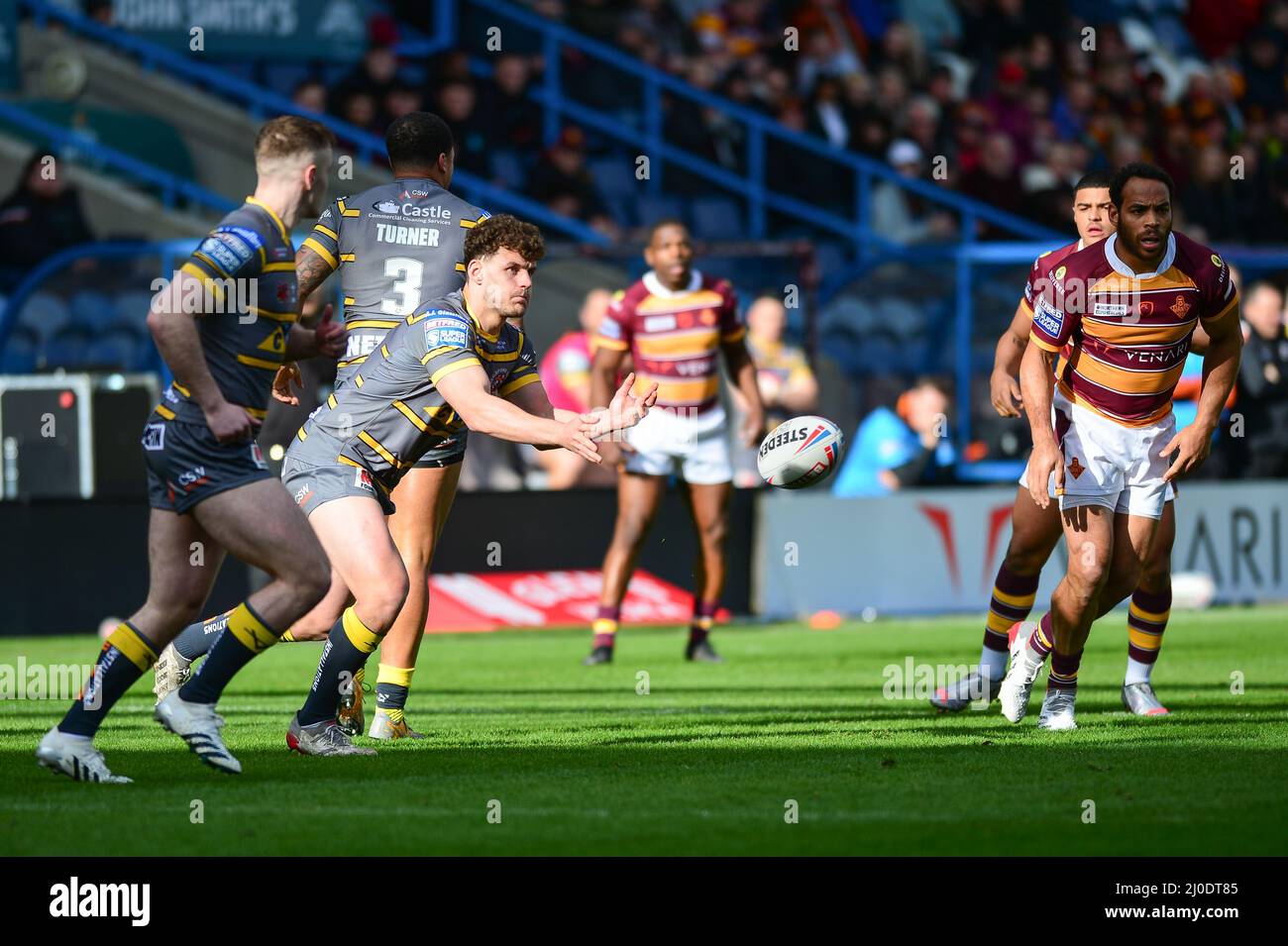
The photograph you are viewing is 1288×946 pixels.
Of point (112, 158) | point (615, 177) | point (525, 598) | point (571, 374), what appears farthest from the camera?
point (615, 177)

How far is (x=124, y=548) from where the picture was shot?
14742mm

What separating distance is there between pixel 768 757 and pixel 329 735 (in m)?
1.68

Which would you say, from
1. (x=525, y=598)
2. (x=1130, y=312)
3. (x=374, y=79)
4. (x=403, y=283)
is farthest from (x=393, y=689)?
(x=374, y=79)

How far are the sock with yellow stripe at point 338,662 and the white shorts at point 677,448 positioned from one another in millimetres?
5212

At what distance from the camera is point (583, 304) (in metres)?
16.4

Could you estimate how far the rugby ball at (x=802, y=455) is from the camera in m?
9.27

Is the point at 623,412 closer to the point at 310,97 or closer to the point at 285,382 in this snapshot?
the point at 285,382

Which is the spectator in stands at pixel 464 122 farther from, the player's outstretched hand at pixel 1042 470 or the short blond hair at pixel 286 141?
the short blond hair at pixel 286 141

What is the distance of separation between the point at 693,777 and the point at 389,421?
1.74 meters

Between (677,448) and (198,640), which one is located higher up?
(677,448)

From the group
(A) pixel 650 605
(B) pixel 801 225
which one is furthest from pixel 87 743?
(B) pixel 801 225

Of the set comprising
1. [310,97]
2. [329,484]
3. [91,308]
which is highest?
[310,97]

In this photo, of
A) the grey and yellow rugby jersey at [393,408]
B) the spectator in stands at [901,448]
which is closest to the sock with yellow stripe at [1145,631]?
the grey and yellow rugby jersey at [393,408]
